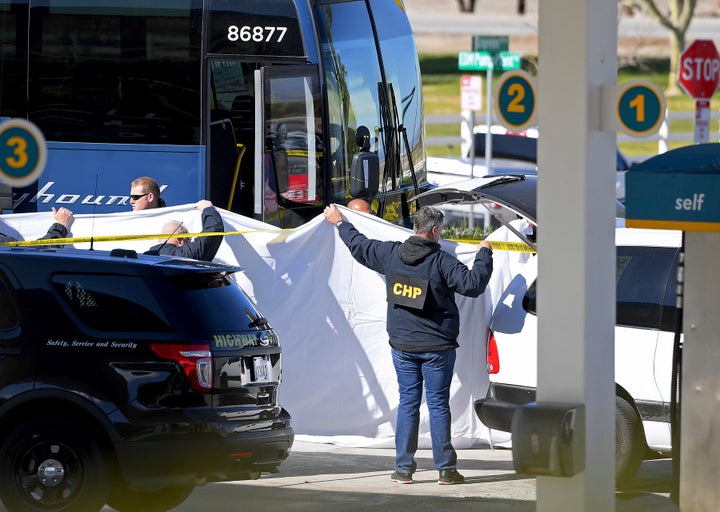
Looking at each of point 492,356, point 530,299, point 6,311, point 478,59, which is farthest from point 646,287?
point 478,59

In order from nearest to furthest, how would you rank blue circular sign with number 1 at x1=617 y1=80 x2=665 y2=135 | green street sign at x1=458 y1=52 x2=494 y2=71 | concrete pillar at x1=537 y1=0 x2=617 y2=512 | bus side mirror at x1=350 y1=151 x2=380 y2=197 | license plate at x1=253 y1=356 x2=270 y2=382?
1. concrete pillar at x1=537 y1=0 x2=617 y2=512
2. blue circular sign with number 1 at x1=617 y1=80 x2=665 y2=135
3. license plate at x1=253 y1=356 x2=270 y2=382
4. bus side mirror at x1=350 y1=151 x2=380 y2=197
5. green street sign at x1=458 y1=52 x2=494 y2=71

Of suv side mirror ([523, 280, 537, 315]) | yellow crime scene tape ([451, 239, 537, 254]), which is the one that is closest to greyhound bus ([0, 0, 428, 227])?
yellow crime scene tape ([451, 239, 537, 254])

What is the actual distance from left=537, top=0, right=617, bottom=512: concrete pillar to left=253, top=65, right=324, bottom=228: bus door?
8.27m

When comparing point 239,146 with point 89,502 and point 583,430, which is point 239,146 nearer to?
point 89,502

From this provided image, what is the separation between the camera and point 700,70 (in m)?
18.0

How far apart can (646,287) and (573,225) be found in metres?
4.02

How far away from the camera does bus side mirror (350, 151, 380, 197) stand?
1423 centimetres

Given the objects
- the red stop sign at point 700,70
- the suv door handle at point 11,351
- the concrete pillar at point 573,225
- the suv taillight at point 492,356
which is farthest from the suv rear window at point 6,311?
the red stop sign at point 700,70

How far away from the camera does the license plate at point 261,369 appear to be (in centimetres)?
812

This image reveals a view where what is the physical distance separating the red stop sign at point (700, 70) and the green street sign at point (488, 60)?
12.2ft

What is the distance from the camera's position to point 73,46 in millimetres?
14320

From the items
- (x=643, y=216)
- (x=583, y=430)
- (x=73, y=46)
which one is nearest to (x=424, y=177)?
(x=73, y=46)

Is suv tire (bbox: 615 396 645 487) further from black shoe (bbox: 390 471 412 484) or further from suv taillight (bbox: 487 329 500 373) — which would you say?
black shoe (bbox: 390 471 412 484)

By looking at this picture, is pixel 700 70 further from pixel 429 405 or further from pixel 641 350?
pixel 429 405
